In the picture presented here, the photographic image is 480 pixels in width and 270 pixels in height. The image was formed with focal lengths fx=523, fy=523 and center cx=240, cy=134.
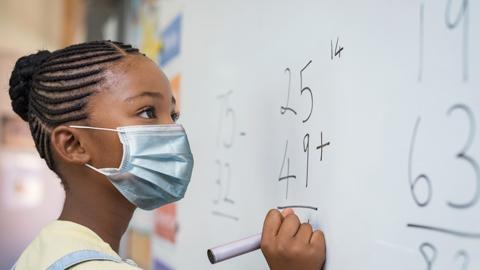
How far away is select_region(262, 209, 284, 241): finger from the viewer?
0.60 meters

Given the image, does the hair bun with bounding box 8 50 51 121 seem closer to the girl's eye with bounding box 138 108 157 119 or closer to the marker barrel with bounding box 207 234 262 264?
the girl's eye with bounding box 138 108 157 119

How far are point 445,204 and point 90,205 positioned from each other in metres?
0.46

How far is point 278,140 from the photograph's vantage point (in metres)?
0.71

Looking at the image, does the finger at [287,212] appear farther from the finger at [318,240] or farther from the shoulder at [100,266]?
the shoulder at [100,266]

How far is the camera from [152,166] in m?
0.71

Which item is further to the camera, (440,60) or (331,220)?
(331,220)

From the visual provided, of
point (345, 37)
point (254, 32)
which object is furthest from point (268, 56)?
point (345, 37)

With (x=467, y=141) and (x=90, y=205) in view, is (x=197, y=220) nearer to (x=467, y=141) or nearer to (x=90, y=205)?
(x=90, y=205)

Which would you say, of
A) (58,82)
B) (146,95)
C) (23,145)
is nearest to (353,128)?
(146,95)

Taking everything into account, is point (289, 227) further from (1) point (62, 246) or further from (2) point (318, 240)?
(1) point (62, 246)

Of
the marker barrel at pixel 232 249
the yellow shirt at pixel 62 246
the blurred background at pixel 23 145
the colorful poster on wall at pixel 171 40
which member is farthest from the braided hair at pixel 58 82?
the blurred background at pixel 23 145

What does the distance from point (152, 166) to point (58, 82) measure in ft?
0.55

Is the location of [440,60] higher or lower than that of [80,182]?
higher

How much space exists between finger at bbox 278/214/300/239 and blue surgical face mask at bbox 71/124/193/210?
0.19m
